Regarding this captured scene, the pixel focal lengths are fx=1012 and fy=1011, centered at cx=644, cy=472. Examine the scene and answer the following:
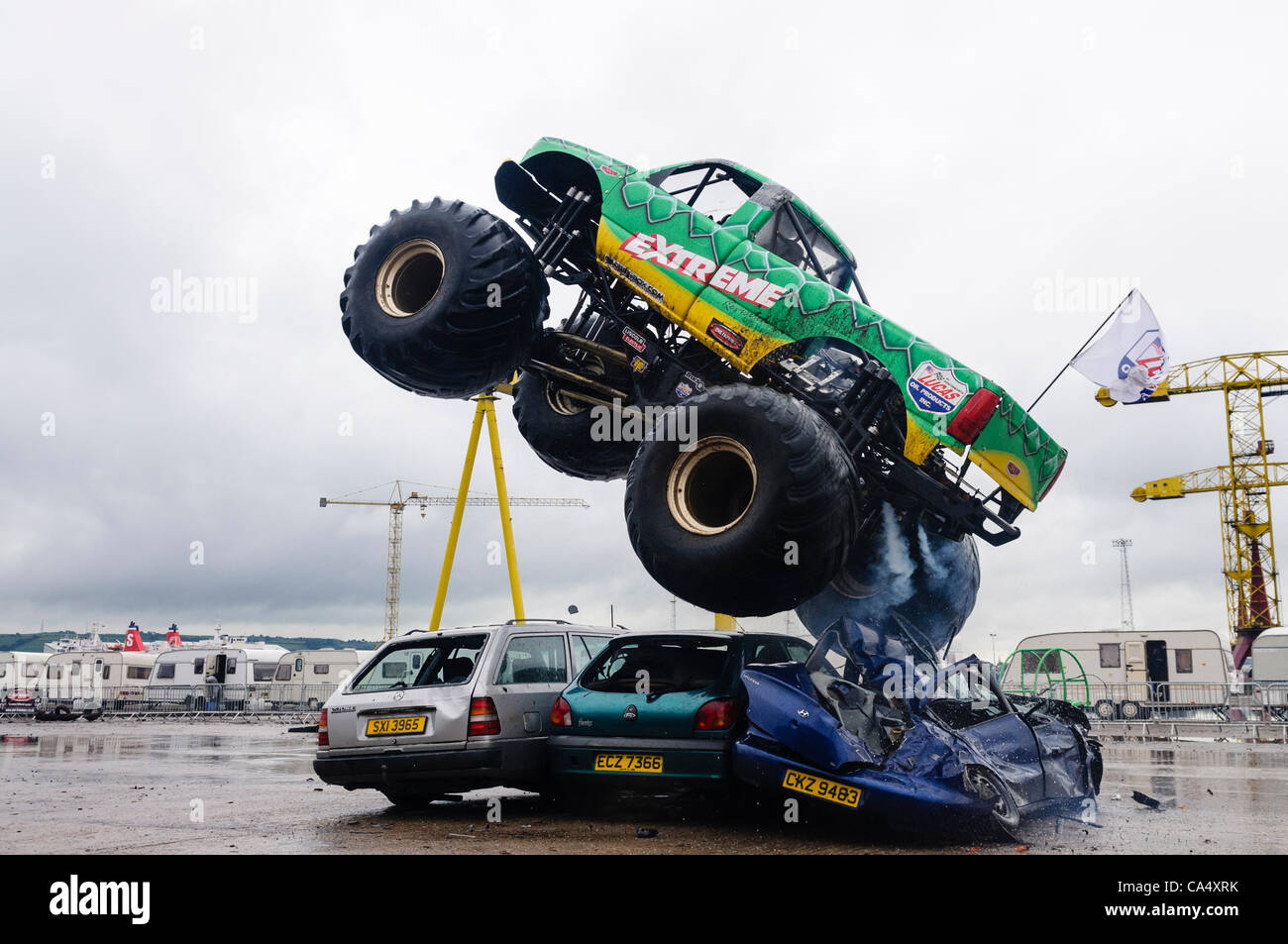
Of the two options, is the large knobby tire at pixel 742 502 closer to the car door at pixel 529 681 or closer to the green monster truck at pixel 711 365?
the green monster truck at pixel 711 365

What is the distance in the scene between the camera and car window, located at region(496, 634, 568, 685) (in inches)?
270

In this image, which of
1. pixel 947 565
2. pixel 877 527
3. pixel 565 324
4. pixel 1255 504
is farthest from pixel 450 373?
pixel 1255 504

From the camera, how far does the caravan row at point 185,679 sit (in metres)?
30.7

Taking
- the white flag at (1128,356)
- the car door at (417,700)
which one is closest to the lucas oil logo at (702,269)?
the white flag at (1128,356)

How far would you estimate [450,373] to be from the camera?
851cm

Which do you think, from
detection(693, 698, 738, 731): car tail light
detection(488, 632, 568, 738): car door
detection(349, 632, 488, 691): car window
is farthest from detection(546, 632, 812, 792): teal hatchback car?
detection(349, 632, 488, 691): car window

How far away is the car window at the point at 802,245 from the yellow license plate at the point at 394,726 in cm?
457

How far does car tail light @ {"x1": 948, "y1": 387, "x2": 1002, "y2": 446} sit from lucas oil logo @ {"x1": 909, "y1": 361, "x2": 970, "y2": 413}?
7 centimetres

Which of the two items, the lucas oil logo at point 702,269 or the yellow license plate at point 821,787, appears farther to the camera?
the lucas oil logo at point 702,269

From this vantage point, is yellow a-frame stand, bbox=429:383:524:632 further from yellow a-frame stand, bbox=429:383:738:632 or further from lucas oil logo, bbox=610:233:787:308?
lucas oil logo, bbox=610:233:787:308

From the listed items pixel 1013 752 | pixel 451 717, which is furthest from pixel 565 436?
pixel 1013 752
